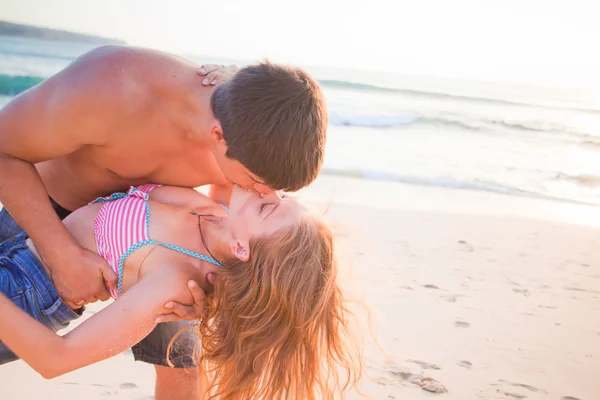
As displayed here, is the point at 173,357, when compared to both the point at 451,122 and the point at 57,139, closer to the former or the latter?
the point at 57,139

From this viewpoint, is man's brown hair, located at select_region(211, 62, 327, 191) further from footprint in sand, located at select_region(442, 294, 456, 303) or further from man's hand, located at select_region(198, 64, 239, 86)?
footprint in sand, located at select_region(442, 294, 456, 303)

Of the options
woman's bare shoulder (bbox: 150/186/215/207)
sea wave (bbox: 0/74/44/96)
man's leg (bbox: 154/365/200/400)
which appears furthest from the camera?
sea wave (bbox: 0/74/44/96)

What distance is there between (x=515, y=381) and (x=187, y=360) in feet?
7.76

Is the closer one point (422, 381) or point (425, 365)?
point (422, 381)

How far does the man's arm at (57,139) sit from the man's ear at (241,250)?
0.53 m

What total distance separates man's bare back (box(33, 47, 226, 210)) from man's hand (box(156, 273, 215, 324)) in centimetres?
57

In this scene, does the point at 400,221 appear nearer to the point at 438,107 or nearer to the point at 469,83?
the point at 438,107

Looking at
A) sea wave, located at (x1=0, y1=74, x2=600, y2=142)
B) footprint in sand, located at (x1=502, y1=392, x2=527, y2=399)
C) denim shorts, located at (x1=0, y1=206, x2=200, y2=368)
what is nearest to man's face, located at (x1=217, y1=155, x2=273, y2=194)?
denim shorts, located at (x1=0, y1=206, x2=200, y2=368)

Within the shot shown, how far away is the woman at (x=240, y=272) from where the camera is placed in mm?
2687

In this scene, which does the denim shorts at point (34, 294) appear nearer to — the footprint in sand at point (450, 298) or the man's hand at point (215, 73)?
the man's hand at point (215, 73)

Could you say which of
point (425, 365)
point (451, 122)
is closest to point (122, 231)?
point (425, 365)

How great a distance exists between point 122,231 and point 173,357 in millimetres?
718

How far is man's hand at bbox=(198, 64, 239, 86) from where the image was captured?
2723 millimetres

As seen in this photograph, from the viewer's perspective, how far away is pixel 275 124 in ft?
8.15
